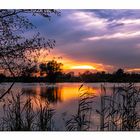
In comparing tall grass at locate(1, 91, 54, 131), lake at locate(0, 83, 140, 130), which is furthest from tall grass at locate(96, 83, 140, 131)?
tall grass at locate(1, 91, 54, 131)

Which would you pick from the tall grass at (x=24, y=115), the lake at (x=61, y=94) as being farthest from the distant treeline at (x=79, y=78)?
the tall grass at (x=24, y=115)

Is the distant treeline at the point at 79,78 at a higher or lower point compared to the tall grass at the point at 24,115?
higher

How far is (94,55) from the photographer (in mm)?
10602

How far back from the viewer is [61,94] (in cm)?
1072

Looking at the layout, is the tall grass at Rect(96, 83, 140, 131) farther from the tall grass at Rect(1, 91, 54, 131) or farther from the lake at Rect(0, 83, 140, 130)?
the tall grass at Rect(1, 91, 54, 131)

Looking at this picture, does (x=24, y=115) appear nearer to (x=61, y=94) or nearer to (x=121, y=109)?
(x=61, y=94)

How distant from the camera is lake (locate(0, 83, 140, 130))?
415 inches

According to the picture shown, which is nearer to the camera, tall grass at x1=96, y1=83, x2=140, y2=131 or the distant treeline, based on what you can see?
tall grass at x1=96, y1=83, x2=140, y2=131

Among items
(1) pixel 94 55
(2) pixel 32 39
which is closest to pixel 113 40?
(1) pixel 94 55

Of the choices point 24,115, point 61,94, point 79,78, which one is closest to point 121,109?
point 79,78

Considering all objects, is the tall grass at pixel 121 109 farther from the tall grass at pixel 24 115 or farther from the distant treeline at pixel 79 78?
the tall grass at pixel 24 115

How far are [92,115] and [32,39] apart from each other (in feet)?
3.59

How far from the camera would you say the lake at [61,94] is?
34.6 feet
